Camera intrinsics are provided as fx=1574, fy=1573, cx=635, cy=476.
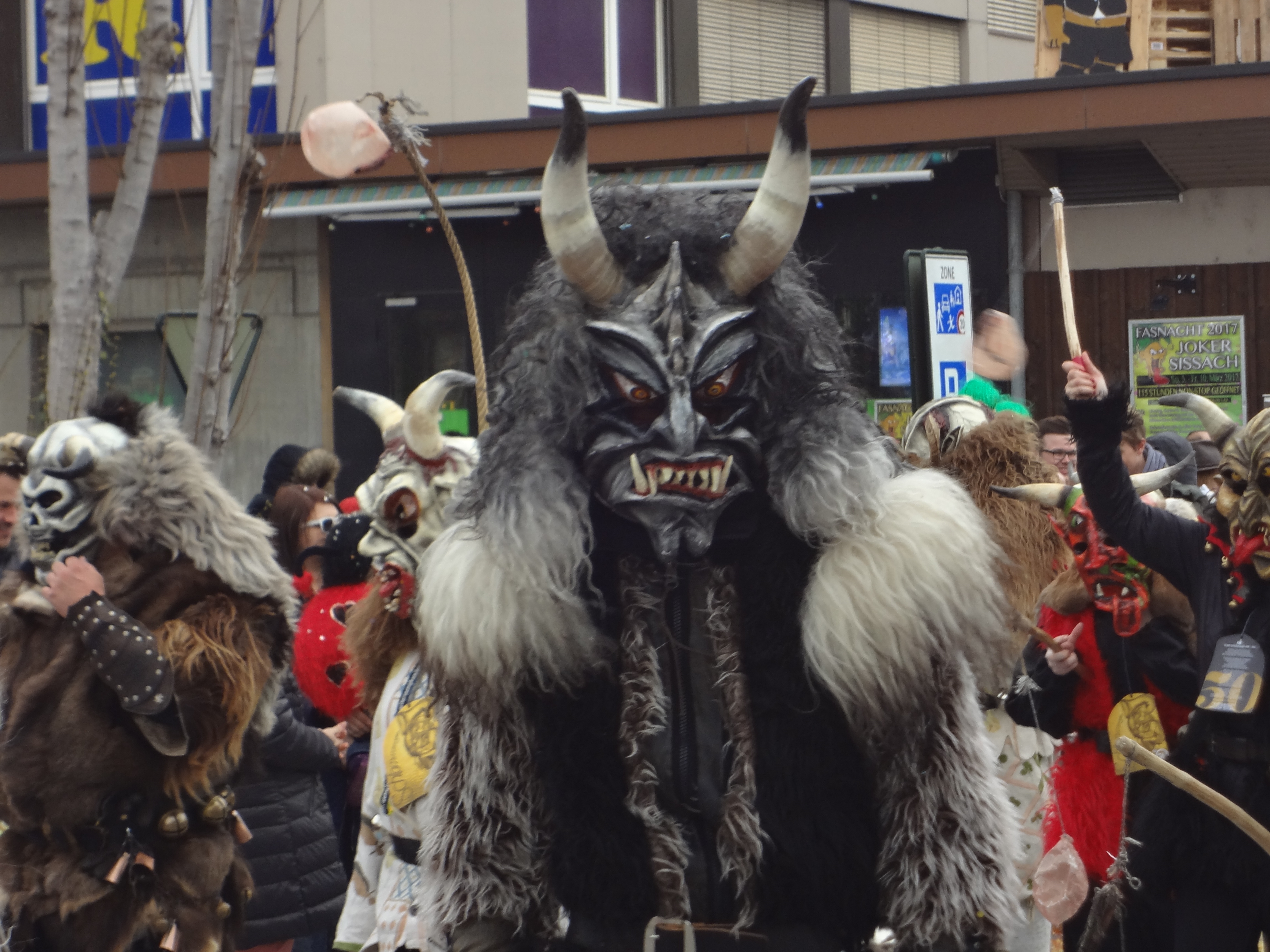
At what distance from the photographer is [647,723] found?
2.75m

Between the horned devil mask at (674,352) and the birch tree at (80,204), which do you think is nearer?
the horned devil mask at (674,352)

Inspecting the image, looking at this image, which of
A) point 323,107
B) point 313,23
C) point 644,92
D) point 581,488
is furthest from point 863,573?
point 644,92

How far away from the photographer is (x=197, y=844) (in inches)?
148

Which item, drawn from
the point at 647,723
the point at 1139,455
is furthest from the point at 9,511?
the point at 1139,455

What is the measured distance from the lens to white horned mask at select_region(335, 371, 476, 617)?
4188 mm

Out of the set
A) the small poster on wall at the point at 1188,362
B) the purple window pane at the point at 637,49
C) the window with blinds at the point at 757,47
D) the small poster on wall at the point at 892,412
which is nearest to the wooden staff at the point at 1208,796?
the small poster on wall at the point at 1188,362

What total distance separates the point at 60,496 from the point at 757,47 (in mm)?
12326

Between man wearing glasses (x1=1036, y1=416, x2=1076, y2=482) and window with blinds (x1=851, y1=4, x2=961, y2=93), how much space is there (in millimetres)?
9336

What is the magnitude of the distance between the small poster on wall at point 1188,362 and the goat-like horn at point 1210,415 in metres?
6.50

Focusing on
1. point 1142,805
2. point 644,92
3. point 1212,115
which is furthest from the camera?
point 644,92

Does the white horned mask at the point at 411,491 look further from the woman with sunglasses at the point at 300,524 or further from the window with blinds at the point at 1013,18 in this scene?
the window with blinds at the point at 1013,18

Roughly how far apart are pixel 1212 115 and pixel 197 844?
794 cm

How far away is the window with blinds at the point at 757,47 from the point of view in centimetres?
1470

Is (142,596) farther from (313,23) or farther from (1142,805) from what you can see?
(313,23)
